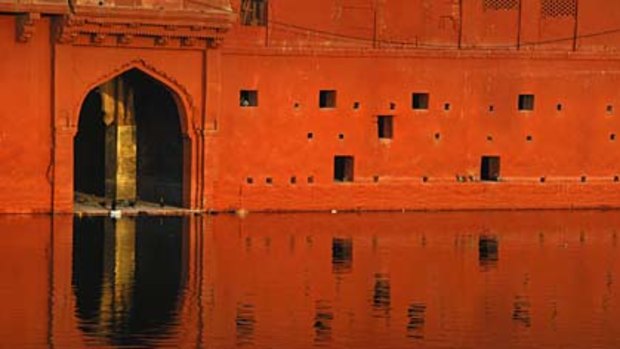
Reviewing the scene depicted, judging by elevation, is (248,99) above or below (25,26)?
below

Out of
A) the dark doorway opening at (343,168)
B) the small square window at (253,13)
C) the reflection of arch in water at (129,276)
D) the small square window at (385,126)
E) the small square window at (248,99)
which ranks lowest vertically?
the reflection of arch in water at (129,276)

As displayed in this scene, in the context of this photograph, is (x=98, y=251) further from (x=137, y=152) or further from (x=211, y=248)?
(x=137, y=152)

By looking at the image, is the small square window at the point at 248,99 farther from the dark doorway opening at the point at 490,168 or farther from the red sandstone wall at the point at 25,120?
the dark doorway opening at the point at 490,168

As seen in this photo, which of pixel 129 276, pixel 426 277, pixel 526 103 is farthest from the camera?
pixel 526 103

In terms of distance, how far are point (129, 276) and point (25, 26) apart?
7.12 meters

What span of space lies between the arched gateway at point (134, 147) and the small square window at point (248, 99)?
110 centimetres

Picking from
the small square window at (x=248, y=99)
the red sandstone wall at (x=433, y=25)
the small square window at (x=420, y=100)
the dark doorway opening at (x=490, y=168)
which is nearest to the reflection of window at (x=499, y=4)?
the red sandstone wall at (x=433, y=25)

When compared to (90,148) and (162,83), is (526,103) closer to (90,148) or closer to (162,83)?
(162,83)

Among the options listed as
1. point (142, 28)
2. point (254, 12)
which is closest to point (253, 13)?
point (254, 12)

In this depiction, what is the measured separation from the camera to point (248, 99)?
96.2 feet

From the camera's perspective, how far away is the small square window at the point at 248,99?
29.2 m

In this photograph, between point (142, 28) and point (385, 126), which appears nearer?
point (142, 28)

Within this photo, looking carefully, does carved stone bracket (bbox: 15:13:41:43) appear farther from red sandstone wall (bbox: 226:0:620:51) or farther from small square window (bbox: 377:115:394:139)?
small square window (bbox: 377:115:394:139)

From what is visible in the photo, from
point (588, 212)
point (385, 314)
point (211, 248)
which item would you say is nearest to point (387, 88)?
point (588, 212)
